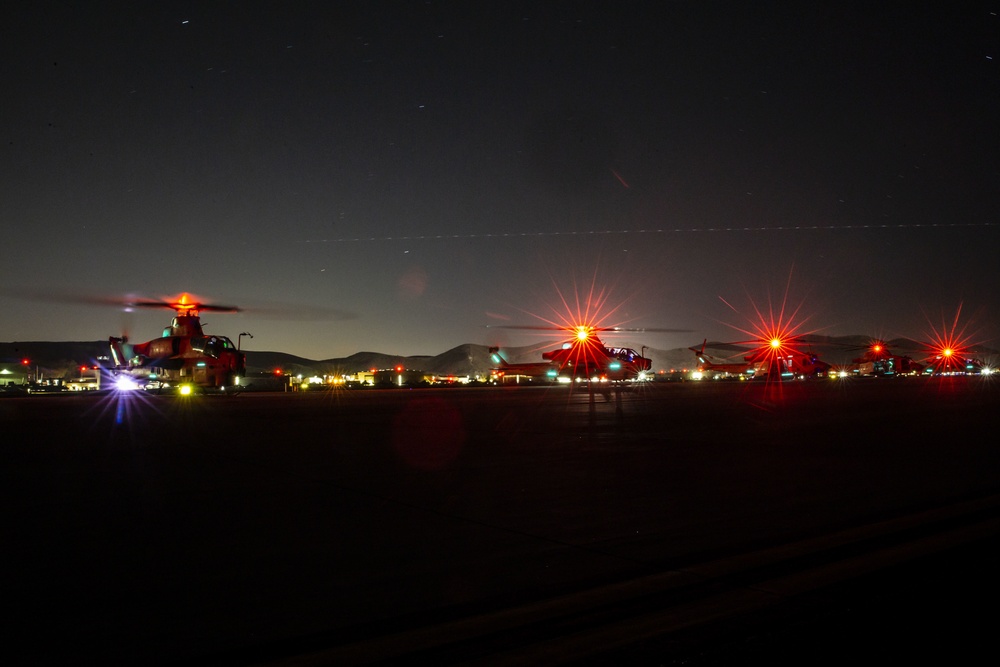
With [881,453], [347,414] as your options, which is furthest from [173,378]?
[881,453]

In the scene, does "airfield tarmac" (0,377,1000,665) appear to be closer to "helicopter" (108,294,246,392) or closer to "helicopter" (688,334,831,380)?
"helicopter" (108,294,246,392)

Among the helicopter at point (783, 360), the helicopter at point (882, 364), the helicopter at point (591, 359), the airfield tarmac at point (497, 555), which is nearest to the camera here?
the airfield tarmac at point (497, 555)

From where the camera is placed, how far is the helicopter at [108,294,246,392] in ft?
113

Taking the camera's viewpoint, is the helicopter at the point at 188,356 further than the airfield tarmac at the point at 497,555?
Yes

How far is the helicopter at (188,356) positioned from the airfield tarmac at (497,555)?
2361cm

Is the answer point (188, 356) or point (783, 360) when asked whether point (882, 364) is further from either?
point (188, 356)

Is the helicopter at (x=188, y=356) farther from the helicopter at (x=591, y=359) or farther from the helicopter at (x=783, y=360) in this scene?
the helicopter at (x=783, y=360)

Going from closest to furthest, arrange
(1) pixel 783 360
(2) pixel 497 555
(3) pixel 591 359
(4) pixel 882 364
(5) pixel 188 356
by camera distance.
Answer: (2) pixel 497 555
(5) pixel 188 356
(3) pixel 591 359
(1) pixel 783 360
(4) pixel 882 364

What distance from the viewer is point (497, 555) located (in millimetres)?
5434

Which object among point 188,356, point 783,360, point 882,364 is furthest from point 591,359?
point 882,364

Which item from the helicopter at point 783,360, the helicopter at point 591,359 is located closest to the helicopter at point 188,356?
the helicopter at point 591,359

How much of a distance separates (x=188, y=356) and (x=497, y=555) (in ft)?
107

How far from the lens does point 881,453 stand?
455 inches

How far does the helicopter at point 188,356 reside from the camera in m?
34.3
